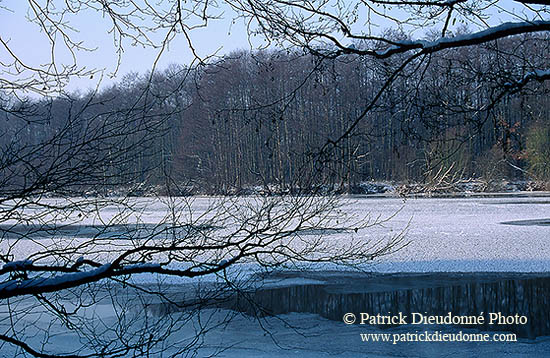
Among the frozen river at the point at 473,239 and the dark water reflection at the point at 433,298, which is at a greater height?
the frozen river at the point at 473,239

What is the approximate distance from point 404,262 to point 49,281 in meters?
9.33

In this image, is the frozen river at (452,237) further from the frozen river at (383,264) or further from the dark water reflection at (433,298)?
the dark water reflection at (433,298)

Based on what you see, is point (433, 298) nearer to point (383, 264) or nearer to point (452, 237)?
point (383, 264)

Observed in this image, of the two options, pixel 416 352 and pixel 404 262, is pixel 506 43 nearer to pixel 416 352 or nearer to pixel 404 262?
pixel 416 352

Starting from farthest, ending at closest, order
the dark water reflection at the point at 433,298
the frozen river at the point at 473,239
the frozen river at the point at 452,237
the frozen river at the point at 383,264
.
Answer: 1. the frozen river at the point at 473,239
2. the frozen river at the point at 452,237
3. the dark water reflection at the point at 433,298
4. the frozen river at the point at 383,264

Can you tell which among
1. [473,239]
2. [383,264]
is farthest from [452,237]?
[383,264]

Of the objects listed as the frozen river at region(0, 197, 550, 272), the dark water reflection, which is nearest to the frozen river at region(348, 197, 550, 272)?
the frozen river at region(0, 197, 550, 272)

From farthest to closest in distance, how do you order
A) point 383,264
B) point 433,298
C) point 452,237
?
1. point 452,237
2. point 383,264
3. point 433,298

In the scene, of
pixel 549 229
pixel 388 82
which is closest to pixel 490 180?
pixel 549 229

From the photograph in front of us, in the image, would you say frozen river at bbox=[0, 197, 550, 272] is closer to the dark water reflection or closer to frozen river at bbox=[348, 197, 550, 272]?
frozen river at bbox=[348, 197, 550, 272]

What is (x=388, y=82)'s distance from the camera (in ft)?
13.3

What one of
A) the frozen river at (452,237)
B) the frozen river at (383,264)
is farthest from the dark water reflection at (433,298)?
the frozen river at (452,237)

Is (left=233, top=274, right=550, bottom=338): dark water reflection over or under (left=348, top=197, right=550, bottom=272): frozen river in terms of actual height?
under

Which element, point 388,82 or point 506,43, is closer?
point 388,82
